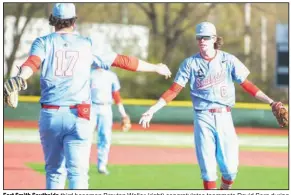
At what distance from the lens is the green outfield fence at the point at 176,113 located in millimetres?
18078

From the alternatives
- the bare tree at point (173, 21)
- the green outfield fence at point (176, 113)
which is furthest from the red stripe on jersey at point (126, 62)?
the bare tree at point (173, 21)

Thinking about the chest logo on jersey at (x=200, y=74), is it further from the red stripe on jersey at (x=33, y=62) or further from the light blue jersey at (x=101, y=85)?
the light blue jersey at (x=101, y=85)

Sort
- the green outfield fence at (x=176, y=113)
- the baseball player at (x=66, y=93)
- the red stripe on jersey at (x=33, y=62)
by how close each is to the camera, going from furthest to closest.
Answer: the green outfield fence at (x=176, y=113) → the baseball player at (x=66, y=93) → the red stripe on jersey at (x=33, y=62)

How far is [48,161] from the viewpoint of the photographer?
7.37 meters

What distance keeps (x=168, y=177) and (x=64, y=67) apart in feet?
14.0

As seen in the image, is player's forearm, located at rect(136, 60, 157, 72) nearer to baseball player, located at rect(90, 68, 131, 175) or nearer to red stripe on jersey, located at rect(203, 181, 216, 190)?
red stripe on jersey, located at rect(203, 181, 216, 190)

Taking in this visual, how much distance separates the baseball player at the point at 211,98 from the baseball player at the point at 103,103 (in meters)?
2.79

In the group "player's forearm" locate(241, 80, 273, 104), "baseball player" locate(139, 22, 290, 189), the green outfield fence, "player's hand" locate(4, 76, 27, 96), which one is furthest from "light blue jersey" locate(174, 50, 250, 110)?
the green outfield fence

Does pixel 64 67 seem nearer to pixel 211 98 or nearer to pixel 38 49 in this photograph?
pixel 38 49

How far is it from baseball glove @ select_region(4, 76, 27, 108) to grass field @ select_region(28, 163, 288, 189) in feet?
10.7

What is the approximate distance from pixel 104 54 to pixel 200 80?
4.36ft

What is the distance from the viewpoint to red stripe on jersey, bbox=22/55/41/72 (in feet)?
23.2

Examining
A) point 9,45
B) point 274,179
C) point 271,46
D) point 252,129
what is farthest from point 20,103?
point 271,46

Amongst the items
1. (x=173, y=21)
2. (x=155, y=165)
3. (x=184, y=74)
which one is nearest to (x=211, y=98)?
(x=184, y=74)
